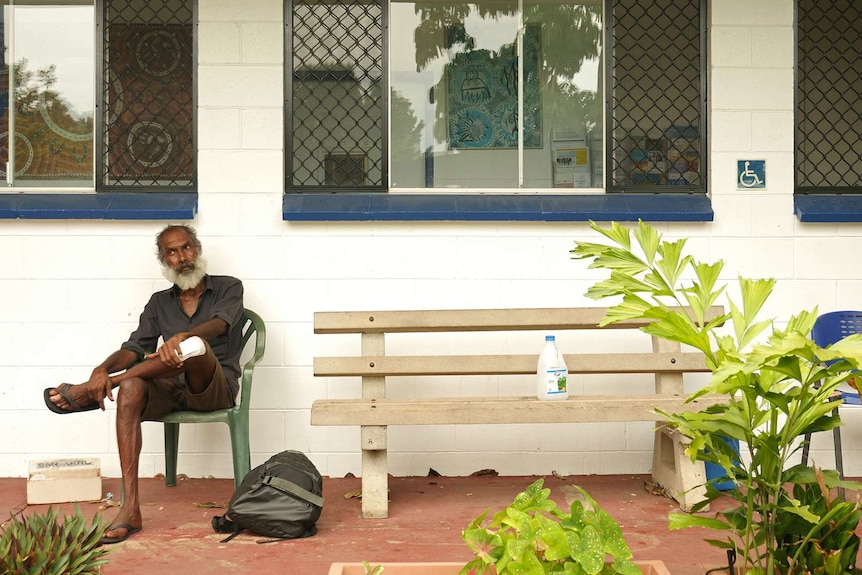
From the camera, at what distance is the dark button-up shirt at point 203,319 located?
480 centimetres

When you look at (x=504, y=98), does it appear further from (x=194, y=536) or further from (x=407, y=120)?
(x=194, y=536)

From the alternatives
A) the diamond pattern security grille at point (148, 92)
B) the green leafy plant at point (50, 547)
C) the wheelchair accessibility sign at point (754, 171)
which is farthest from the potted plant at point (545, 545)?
the diamond pattern security grille at point (148, 92)

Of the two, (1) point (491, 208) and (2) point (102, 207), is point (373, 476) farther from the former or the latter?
(2) point (102, 207)

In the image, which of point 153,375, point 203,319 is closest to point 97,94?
point 203,319

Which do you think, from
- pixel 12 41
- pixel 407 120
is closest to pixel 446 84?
pixel 407 120

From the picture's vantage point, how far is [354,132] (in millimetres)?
5340

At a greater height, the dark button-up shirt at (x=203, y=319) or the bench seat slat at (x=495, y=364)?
the dark button-up shirt at (x=203, y=319)

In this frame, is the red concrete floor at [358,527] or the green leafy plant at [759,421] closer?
the green leafy plant at [759,421]

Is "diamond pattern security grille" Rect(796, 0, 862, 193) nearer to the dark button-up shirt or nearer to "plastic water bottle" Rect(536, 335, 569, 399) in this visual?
"plastic water bottle" Rect(536, 335, 569, 399)

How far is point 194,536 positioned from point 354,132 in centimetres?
226

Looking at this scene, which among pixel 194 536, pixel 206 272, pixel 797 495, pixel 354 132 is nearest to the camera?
pixel 797 495

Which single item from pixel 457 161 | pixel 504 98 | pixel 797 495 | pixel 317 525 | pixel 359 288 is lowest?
pixel 317 525

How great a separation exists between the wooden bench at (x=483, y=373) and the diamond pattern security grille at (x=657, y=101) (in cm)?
86

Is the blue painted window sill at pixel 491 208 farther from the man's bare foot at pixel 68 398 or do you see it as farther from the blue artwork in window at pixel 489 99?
the man's bare foot at pixel 68 398
